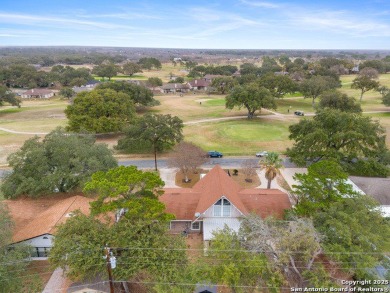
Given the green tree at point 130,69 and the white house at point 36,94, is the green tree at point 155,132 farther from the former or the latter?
the green tree at point 130,69

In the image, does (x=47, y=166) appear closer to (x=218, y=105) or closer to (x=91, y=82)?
(x=218, y=105)

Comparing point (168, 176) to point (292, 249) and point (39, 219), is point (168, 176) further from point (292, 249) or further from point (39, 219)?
point (292, 249)

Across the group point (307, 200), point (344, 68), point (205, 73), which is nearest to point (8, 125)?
point (307, 200)

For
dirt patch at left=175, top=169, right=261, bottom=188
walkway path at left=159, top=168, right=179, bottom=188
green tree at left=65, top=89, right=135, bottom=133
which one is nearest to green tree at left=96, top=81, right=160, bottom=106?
green tree at left=65, top=89, right=135, bottom=133

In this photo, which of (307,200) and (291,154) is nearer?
(307,200)

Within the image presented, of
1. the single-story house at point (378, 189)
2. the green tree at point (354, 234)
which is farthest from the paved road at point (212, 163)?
the green tree at point (354, 234)

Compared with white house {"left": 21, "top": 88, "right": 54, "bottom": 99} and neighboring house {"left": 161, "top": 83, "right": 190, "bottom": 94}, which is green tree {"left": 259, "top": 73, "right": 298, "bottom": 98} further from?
white house {"left": 21, "top": 88, "right": 54, "bottom": 99}
